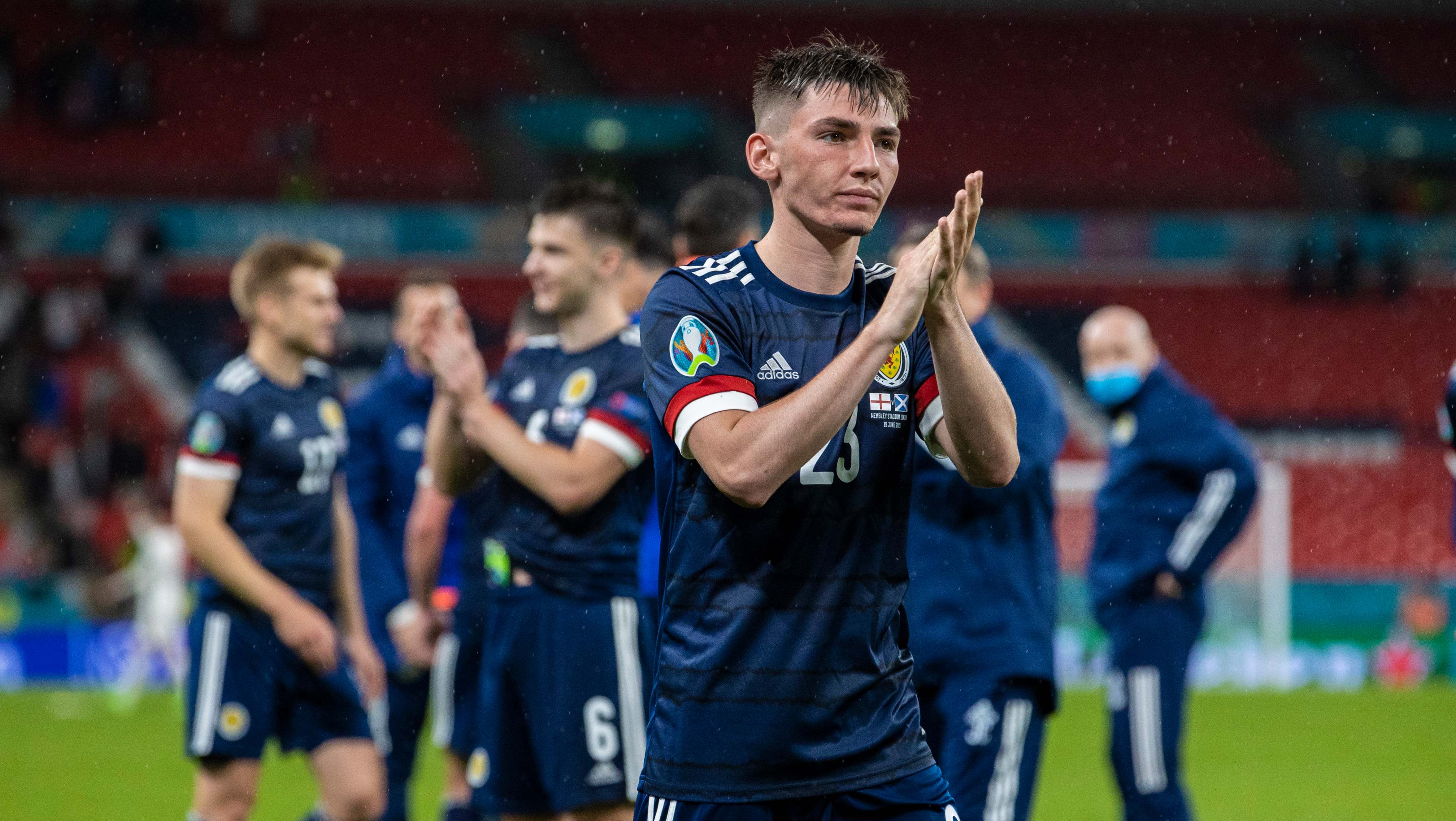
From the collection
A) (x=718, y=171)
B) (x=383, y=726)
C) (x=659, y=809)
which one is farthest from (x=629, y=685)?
(x=718, y=171)

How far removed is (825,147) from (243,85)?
25134mm

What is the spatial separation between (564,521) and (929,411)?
1.86 meters

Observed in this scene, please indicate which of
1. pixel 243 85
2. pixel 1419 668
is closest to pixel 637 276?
pixel 1419 668

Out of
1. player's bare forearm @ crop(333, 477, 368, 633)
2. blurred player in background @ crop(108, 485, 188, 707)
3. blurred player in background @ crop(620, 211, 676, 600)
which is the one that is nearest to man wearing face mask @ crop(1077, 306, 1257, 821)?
blurred player in background @ crop(620, 211, 676, 600)

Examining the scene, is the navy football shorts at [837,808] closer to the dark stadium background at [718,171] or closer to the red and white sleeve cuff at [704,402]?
the red and white sleeve cuff at [704,402]

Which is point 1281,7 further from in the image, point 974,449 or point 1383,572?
point 974,449

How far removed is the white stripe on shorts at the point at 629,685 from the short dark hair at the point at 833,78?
76.8 inches

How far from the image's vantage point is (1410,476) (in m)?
21.1

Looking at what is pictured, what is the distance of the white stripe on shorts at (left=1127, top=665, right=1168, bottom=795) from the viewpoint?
613cm

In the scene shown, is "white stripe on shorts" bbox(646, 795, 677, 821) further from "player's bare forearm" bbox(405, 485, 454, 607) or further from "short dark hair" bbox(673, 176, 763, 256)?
"player's bare forearm" bbox(405, 485, 454, 607)

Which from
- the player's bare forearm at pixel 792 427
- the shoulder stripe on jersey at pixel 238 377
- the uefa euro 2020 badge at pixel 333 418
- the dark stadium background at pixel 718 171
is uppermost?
the dark stadium background at pixel 718 171

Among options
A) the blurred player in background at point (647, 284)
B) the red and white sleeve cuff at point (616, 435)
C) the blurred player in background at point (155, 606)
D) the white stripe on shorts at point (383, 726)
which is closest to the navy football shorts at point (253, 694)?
the white stripe on shorts at point (383, 726)

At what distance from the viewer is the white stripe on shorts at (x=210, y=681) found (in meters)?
5.32

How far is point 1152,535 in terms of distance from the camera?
6.55 meters
